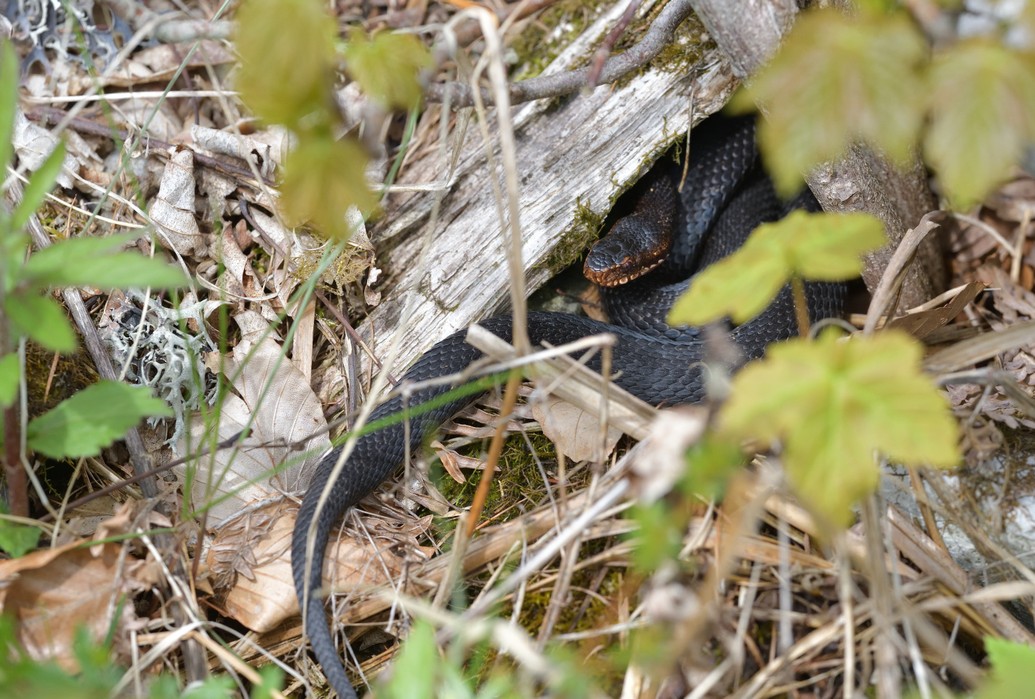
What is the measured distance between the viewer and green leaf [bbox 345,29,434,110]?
2.38 m

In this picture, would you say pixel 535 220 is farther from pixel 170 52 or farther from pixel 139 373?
pixel 170 52

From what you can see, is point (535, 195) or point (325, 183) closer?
point (325, 183)

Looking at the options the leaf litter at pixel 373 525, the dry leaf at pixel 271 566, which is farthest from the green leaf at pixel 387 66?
the dry leaf at pixel 271 566

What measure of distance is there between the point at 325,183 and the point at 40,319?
3.36 feet

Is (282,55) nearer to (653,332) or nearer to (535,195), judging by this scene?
(535,195)

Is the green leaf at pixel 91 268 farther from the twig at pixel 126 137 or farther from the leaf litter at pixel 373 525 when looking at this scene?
the twig at pixel 126 137

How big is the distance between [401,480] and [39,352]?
1823 mm

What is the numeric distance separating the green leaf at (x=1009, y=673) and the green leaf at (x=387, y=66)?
236 centimetres

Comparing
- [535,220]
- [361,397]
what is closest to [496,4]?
[535,220]

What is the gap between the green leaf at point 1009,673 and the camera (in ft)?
7.53

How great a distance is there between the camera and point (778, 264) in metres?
2.35

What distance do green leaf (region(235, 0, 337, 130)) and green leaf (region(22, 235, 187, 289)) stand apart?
2.13ft

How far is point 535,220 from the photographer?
4680mm

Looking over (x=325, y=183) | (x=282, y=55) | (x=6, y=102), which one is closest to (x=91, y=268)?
(x=6, y=102)
